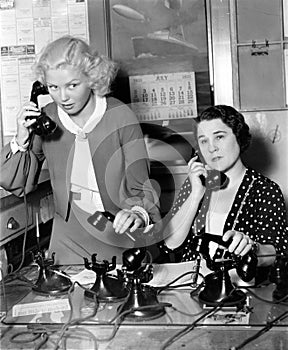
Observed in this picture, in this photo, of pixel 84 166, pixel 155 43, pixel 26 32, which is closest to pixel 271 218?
pixel 84 166

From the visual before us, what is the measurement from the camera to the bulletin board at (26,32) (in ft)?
7.66

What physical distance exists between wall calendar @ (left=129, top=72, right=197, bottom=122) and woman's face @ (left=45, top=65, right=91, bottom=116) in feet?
2.74

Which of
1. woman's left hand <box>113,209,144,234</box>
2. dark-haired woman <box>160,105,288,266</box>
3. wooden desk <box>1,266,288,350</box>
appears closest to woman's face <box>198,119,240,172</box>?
dark-haired woman <box>160,105,288,266</box>

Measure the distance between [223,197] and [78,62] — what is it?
18.8 inches

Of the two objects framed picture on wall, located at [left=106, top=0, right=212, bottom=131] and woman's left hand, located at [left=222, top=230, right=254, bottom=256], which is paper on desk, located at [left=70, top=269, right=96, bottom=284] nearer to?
woman's left hand, located at [left=222, top=230, right=254, bottom=256]

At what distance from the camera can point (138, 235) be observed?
49.7 inches

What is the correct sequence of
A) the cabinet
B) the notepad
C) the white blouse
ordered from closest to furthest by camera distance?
the notepad, the white blouse, the cabinet

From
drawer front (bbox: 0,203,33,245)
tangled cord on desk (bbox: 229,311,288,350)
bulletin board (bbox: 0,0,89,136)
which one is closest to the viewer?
tangled cord on desk (bbox: 229,311,288,350)

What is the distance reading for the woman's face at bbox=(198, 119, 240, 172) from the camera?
4.91ft

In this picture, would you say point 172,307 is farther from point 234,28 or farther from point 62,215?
point 234,28

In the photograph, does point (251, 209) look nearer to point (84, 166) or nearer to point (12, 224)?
point (84, 166)

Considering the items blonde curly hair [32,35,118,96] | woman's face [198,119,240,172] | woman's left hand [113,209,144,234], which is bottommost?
woman's left hand [113,209,144,234]

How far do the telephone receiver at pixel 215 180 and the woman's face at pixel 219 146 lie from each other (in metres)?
0.02

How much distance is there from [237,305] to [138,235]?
0.33 meters
